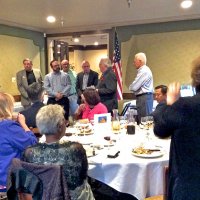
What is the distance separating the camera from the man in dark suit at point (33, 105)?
3.00m

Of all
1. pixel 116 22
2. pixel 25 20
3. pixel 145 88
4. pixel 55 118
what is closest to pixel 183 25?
pixel 116 22

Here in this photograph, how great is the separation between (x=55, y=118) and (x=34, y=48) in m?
5.66

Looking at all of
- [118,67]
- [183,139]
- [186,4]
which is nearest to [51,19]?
[118,67]

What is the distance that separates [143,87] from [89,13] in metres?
1.82

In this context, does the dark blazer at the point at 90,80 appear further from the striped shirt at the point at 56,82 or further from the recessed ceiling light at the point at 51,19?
the recessed ceiling light at the point at 51,19

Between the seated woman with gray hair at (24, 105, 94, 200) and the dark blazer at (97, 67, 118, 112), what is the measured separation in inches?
103

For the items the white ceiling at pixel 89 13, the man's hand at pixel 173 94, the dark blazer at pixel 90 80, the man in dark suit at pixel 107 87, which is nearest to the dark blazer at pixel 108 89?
the man in dark suit at pixel 107 87

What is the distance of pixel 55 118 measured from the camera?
5.83 ft

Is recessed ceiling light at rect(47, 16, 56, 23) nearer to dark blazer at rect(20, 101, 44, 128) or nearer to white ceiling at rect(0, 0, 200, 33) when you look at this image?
white ceiling at rect(0, 0, 200, 33)

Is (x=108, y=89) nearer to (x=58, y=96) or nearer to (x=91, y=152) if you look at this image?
(x=58, y=96)

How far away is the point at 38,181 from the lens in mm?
1586

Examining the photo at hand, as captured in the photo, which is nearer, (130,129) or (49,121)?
(49,121)

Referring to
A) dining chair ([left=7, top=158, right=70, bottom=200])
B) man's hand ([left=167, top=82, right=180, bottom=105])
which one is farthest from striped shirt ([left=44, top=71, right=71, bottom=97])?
man's hand ([left=167, top=82, right=180, bottom=105])

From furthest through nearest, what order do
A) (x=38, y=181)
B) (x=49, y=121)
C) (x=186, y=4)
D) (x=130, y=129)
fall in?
(x=186, y=4)
(x=130, y=129)
(x=49, y=121)
(x=38, y=181)
